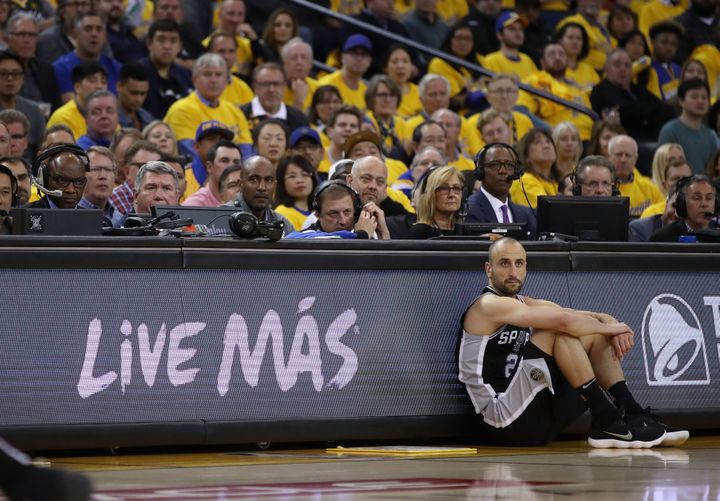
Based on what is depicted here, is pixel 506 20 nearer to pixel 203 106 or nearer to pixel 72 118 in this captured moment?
pixel 203 106

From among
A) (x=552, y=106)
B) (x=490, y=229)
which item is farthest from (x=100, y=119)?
(x=552, y=106)

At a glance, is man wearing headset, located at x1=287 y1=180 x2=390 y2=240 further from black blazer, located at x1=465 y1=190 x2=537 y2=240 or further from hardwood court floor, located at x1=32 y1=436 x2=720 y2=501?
hardwood court floor, located at x1=32 y1=436 x2=720 y2=501

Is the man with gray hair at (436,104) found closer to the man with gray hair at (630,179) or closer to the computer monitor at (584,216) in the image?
the man with gray hair at (630,179)

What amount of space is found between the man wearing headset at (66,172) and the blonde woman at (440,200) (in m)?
2.41

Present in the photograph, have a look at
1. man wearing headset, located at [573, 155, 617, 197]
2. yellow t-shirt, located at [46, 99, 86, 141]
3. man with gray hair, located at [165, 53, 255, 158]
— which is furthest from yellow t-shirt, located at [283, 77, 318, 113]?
man wearing headset, located at [573, 155, 617, 197]

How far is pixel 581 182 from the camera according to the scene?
12.1 meters

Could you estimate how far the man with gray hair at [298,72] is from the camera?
15539 mm

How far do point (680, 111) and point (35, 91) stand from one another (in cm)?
870

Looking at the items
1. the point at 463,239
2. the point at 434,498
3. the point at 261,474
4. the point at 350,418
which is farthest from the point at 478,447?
the point at 434,498

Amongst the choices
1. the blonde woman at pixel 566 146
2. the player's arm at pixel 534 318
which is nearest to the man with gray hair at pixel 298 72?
the blonde woman at pixel 566 146

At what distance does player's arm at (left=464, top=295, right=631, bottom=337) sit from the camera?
29.0 feet

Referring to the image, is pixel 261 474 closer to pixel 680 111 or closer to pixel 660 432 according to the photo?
pixel 660 432

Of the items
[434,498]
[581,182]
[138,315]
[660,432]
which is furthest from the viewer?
[581,182]

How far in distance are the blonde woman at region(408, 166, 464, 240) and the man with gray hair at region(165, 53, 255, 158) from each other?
392 cm
